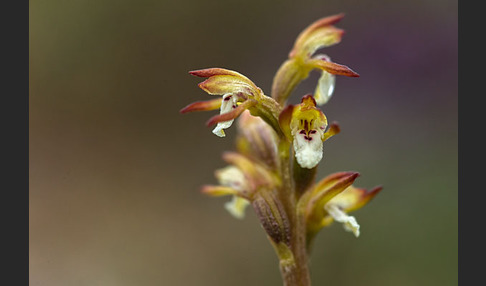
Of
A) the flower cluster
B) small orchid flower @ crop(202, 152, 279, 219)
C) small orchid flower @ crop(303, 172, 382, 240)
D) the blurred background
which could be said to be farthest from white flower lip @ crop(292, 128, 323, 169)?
the blurred background

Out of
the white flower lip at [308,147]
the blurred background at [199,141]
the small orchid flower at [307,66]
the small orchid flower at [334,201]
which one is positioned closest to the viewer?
the white flower lip at [308,147]

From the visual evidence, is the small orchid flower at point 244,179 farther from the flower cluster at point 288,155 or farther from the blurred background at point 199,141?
the blurred background at point 199,141

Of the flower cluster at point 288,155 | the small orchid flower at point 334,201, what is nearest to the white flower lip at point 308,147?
the flower cluster at point 288,155

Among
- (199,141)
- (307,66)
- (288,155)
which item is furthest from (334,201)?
(199,141)

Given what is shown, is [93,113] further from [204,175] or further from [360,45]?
[360,45]

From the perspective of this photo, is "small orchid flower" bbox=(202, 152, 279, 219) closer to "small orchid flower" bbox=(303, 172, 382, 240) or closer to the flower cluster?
the flower cluster

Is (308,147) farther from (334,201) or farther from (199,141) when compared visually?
(199,141)
